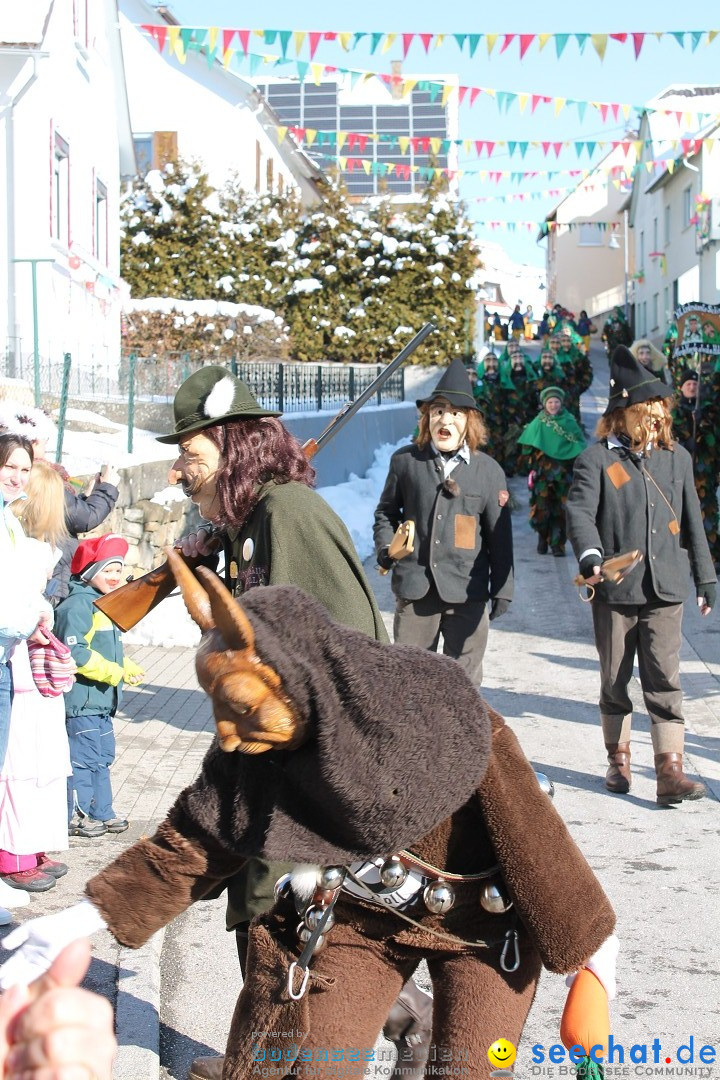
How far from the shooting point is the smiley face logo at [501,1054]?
2.40 m

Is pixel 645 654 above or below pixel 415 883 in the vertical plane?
below

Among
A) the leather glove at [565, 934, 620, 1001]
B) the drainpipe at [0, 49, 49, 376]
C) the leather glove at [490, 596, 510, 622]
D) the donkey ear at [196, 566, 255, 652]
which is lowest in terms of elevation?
the leather glove at [565, 934, 620, 1001]

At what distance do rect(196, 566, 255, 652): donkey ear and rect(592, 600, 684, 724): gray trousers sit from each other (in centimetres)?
453

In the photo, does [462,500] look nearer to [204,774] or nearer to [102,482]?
[102,482]

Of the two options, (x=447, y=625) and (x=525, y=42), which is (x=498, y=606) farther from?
(x=525, y=42)

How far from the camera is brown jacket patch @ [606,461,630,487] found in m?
6.43

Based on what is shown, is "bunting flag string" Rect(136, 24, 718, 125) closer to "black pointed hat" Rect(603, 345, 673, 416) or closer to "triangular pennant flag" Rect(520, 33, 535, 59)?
"triangular pennant flag" Rect(520, 33, 535, 59)

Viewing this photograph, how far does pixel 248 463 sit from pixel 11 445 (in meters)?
2.41

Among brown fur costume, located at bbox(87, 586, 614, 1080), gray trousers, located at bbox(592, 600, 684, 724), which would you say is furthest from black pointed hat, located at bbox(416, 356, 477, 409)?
brown fur costume, located at bbox(87, 586, 614, 1080)

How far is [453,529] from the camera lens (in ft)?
21.9

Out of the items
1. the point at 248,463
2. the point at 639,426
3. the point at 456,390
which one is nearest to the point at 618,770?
the point at 639,426

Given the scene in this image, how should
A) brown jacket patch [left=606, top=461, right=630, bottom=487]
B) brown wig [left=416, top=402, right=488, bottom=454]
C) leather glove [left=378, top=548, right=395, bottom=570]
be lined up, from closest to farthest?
brown jacket patch [left=606, top=461, right=630, bottom=487], leather glove [left=378, top=548, right=395, bottom=570], brown wig [left=416, top=402, right=488, bottom=454]

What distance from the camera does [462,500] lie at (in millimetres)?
6730

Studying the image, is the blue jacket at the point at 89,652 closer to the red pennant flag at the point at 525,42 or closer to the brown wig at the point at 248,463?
the brown wig at the point at 248,463
